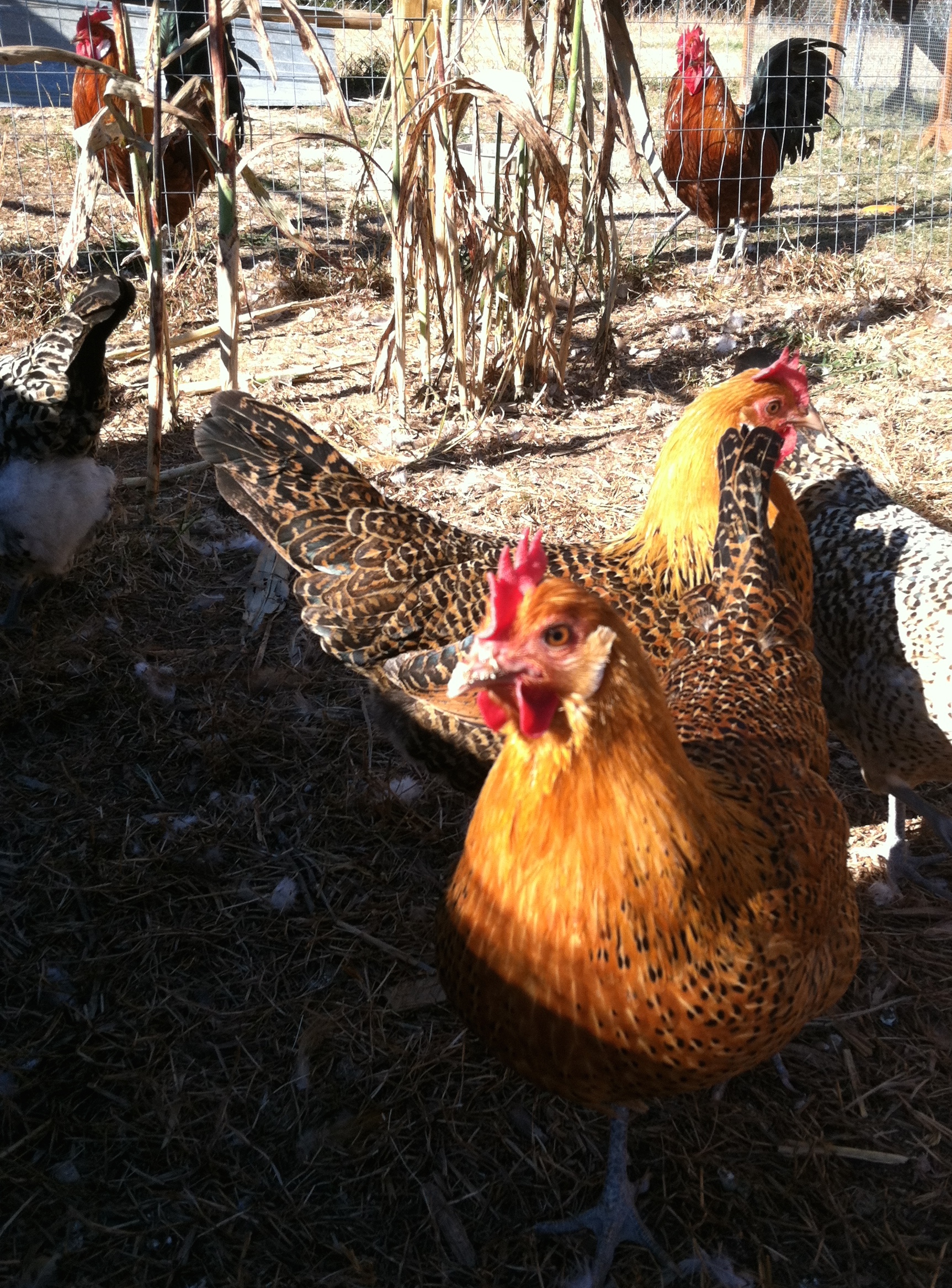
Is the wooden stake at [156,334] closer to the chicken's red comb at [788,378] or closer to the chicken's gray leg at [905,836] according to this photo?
the chicken's red comb at [788,378]

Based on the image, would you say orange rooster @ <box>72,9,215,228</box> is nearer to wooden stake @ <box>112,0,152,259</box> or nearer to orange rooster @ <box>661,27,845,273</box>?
wooden stake @ <box>112,0,152,259</box>

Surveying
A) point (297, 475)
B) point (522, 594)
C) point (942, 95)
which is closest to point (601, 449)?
point (297, 475)

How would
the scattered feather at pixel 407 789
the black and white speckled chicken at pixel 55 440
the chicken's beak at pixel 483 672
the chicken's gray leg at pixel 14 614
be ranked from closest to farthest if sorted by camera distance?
the chicken's beak at pixel 483 672, the scattered feather at pixel 407 789, the black and white speckled chicken at pixel 55 440, the chicken's gray leg at pixel 14 614

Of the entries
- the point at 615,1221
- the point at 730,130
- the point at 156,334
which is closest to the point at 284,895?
the point at 615,1221

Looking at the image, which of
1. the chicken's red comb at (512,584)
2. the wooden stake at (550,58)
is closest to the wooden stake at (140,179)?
the wooden stake at (550,58)

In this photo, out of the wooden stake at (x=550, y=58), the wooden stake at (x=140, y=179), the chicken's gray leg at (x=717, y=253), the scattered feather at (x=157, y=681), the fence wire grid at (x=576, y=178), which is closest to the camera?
the scattered feather at (x=157, y=681)

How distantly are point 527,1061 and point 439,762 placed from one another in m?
1.14

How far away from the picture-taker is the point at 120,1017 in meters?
2.58

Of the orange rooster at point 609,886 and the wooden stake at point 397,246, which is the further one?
the wooden stake at point 397,246

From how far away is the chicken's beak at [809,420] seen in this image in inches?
121

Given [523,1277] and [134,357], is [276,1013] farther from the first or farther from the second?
[134,357]

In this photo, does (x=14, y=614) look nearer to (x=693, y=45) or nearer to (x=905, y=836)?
(x=905, y=836)

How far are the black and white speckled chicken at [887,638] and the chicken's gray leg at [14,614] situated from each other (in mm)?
3182

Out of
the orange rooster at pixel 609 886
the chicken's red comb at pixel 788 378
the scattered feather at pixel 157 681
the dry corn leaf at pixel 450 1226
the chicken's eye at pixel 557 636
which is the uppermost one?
the chicken's red comb at pixel 788 378
